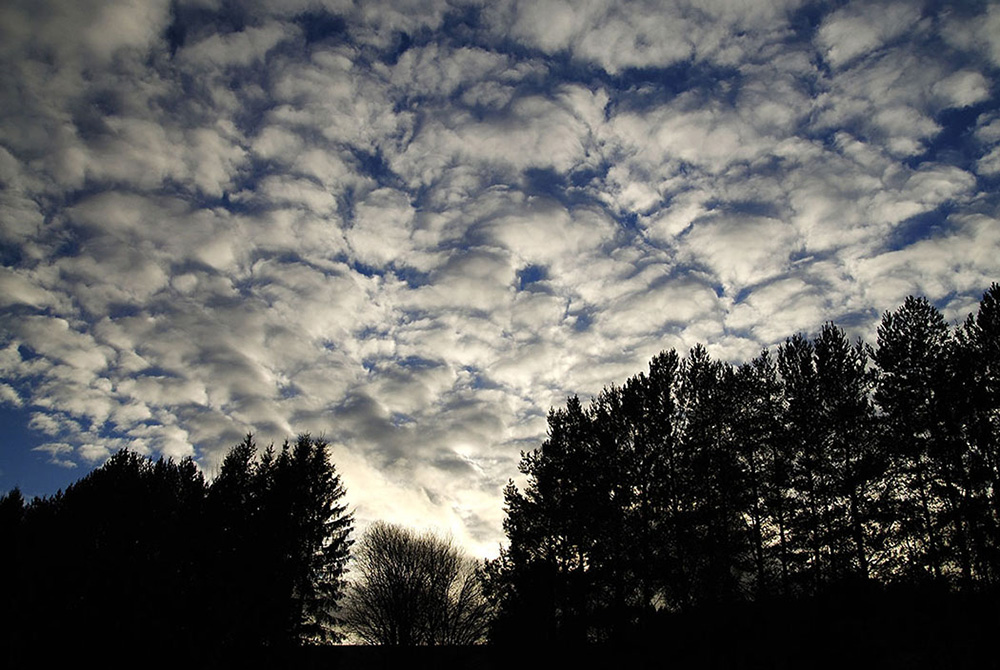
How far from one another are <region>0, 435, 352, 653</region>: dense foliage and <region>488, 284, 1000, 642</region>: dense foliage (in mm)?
13581

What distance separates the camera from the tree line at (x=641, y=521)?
906 inches

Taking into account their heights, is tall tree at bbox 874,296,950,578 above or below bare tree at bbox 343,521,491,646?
above

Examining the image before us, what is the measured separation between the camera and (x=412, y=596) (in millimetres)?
42938

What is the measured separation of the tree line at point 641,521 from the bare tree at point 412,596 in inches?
12.8

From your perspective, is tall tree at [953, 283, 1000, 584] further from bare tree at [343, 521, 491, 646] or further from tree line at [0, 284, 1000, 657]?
bare tree at [343, 521, 491, 646]

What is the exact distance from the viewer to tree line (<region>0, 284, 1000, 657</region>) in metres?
23.0

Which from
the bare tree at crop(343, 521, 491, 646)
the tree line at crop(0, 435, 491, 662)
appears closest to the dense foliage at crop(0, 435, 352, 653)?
the tree line at crop(0, 435, 491, 662)

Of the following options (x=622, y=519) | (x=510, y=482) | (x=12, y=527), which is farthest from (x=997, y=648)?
(x=12, y=527)

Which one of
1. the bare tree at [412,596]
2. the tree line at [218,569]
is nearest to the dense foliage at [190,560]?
the tree line at [218,569]

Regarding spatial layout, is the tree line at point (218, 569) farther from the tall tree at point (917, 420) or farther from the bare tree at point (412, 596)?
the tall tree at point (917, 420)

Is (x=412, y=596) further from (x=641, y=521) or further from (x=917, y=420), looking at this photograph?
(x=917, y=420)

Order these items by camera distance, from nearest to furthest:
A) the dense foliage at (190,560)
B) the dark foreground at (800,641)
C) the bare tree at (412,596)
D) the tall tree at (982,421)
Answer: the dark foreground at (800,641) < the tall tree at (982,421) < the dense foliage at (190,560) < the bare tree at (412,596)

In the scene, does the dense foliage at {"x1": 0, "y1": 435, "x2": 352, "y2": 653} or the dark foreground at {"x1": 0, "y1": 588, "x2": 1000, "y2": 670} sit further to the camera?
the dense foliage at {"x1": 0, "y1": 435, "x2": 352, "y2": 653}

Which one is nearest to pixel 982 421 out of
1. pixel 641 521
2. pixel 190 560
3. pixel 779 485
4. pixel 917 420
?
pixel 917 420
